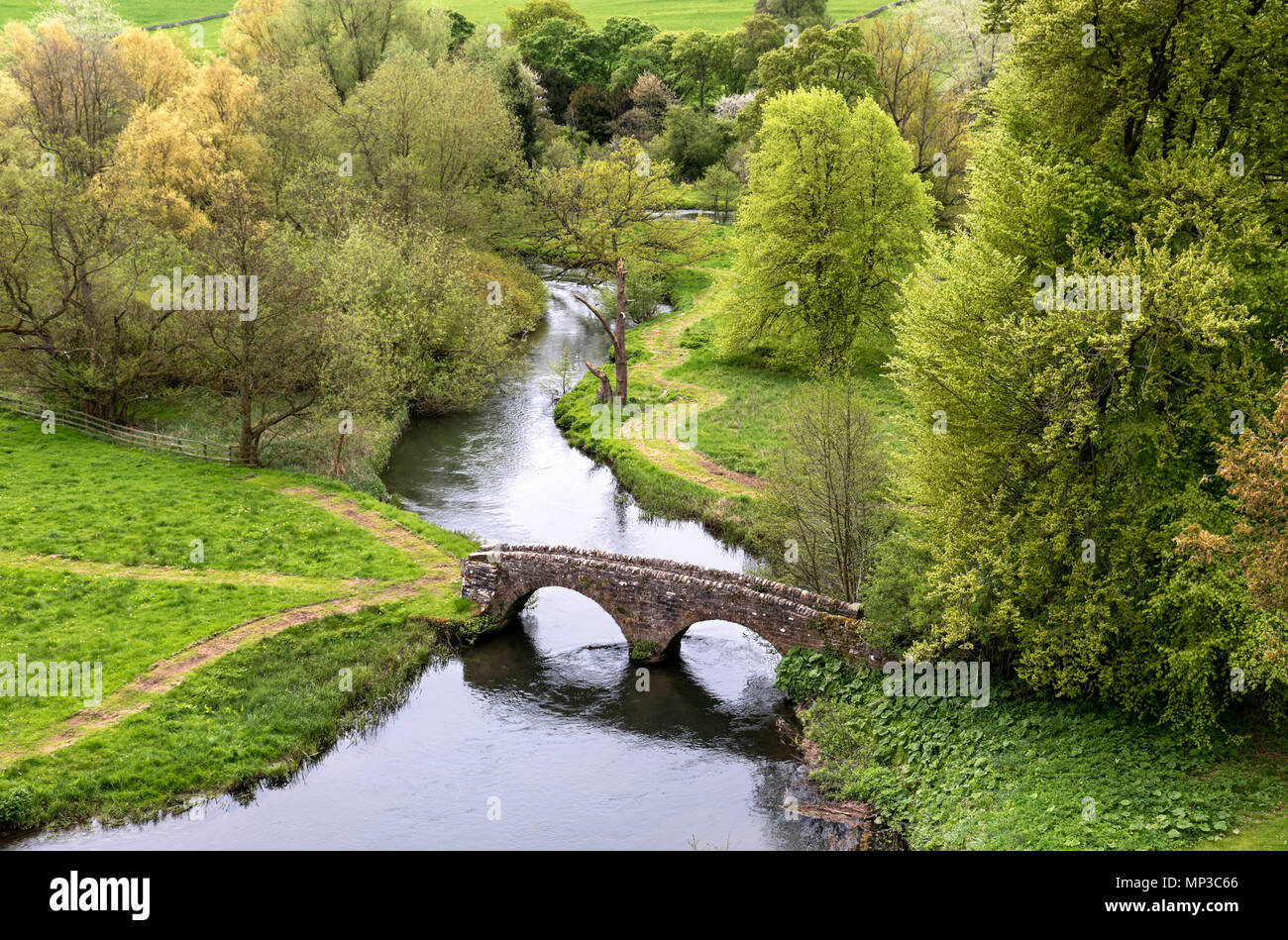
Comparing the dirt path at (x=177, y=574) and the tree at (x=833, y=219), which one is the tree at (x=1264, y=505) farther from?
the tree at (x=833, y=219)

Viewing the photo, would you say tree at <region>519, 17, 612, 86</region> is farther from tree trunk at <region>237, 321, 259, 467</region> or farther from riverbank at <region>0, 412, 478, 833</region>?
riverbank at <region>0, 412, 478, 833</region>

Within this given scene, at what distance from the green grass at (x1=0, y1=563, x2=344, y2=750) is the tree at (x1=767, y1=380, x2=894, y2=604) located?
47.5 feet

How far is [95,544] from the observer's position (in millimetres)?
36000

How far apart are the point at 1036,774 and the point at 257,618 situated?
871 inches

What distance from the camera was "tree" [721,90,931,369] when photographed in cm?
5269

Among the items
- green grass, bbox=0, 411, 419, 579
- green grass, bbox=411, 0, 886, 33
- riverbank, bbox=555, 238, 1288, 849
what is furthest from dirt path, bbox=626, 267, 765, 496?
green grass, bbox=411, 0, 886, 33

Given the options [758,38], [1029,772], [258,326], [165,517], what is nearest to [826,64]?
[758,38]

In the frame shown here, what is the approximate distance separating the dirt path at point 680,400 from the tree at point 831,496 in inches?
390

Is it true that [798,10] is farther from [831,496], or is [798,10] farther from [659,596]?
[659,596]

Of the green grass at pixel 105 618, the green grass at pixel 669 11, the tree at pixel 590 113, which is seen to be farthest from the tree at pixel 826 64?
the green grass at pixel 669 11

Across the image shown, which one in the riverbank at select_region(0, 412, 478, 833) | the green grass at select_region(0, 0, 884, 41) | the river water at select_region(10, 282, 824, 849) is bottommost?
the river water at select_region(10, 282, 824, 849)

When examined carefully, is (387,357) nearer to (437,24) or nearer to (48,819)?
(48,819)

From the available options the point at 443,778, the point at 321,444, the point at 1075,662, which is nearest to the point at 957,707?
the point at 1075,662

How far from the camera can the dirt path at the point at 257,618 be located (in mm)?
27234
